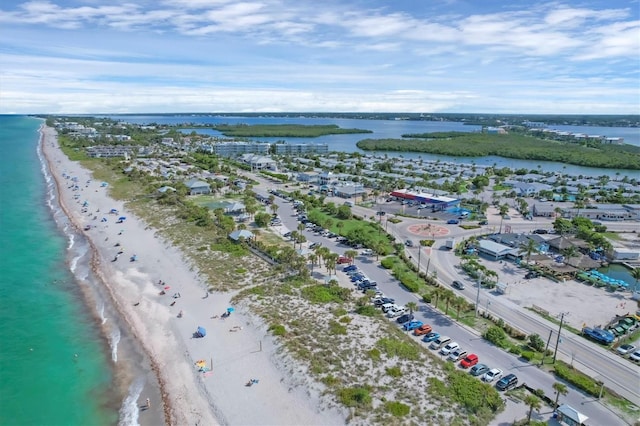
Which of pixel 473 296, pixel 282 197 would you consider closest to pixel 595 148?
pixel 282 197

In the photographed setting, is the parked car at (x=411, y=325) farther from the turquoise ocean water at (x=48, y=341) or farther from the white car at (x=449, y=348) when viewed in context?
the turquoise ocean water at (x=48, y=341)

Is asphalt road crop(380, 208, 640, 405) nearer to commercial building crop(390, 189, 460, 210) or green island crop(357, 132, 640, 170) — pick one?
commercial building crop(390, 189, 460, 210)

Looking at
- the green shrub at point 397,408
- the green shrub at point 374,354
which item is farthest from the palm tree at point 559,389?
the green shrub at point 374,354

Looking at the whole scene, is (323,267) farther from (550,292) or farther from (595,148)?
(595,148)

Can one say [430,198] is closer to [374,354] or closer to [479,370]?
[479,370]

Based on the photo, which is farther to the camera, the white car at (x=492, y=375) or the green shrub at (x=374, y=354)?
the green shrub at (x=374, y=354)

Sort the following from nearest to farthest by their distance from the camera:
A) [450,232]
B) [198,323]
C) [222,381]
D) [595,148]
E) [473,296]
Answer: [222,381] → [198,323] → [473,296] → [450,232] → [595,148]
